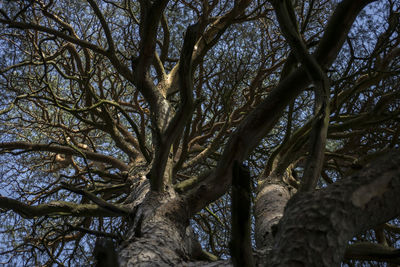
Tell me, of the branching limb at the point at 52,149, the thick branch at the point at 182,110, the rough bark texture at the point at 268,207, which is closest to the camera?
the thick branch at the point at 182,110

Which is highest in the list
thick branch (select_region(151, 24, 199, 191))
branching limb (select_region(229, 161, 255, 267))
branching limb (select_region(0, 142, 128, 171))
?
branching limb (select_region(0, 142, 128, 171))

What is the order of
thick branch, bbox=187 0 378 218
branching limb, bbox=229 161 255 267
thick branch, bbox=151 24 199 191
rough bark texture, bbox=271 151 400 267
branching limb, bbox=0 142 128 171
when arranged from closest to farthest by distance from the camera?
branching limb, bbox=229 161 255 267
rough bark texture, bbox=271 151 400 267
thick branch, bbox=151 24 199 191
thick branch, bbox=187 0 378 218
branching limb, bbox=0 142 128 171

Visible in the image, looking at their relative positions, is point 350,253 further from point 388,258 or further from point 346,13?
point 346,13

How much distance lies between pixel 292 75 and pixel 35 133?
4.70 meters

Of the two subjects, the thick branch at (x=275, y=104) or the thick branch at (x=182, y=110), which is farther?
the thick branch at (x=275, y=104)

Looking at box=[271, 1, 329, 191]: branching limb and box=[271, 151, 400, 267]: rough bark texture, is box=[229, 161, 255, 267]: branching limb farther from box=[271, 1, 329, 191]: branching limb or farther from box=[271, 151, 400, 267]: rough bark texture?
box=[271, 1, 329, 191]: branching limb

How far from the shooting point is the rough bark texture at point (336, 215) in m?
0.83

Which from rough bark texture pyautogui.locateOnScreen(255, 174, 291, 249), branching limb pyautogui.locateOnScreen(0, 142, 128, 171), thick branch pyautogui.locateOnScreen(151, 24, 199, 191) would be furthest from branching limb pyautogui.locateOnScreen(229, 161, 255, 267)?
branching limb pyautogui.locateOnScreen(0, 142, 128, 171)

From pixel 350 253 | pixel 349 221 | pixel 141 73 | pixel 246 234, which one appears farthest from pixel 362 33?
pixel 246 234

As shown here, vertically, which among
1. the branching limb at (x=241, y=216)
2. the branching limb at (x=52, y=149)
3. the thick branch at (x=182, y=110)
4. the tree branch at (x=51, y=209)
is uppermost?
the branching limb at (x=52, y=149)

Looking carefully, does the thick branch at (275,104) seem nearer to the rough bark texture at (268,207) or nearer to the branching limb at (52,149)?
the rough bark texture at (268,207)

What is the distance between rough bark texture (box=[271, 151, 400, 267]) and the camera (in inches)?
32.7

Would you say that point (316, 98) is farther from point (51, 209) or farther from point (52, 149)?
point (52, 149)

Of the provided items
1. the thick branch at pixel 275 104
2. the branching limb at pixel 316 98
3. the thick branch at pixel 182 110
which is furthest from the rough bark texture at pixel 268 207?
the branching limb at pixel 316 98
